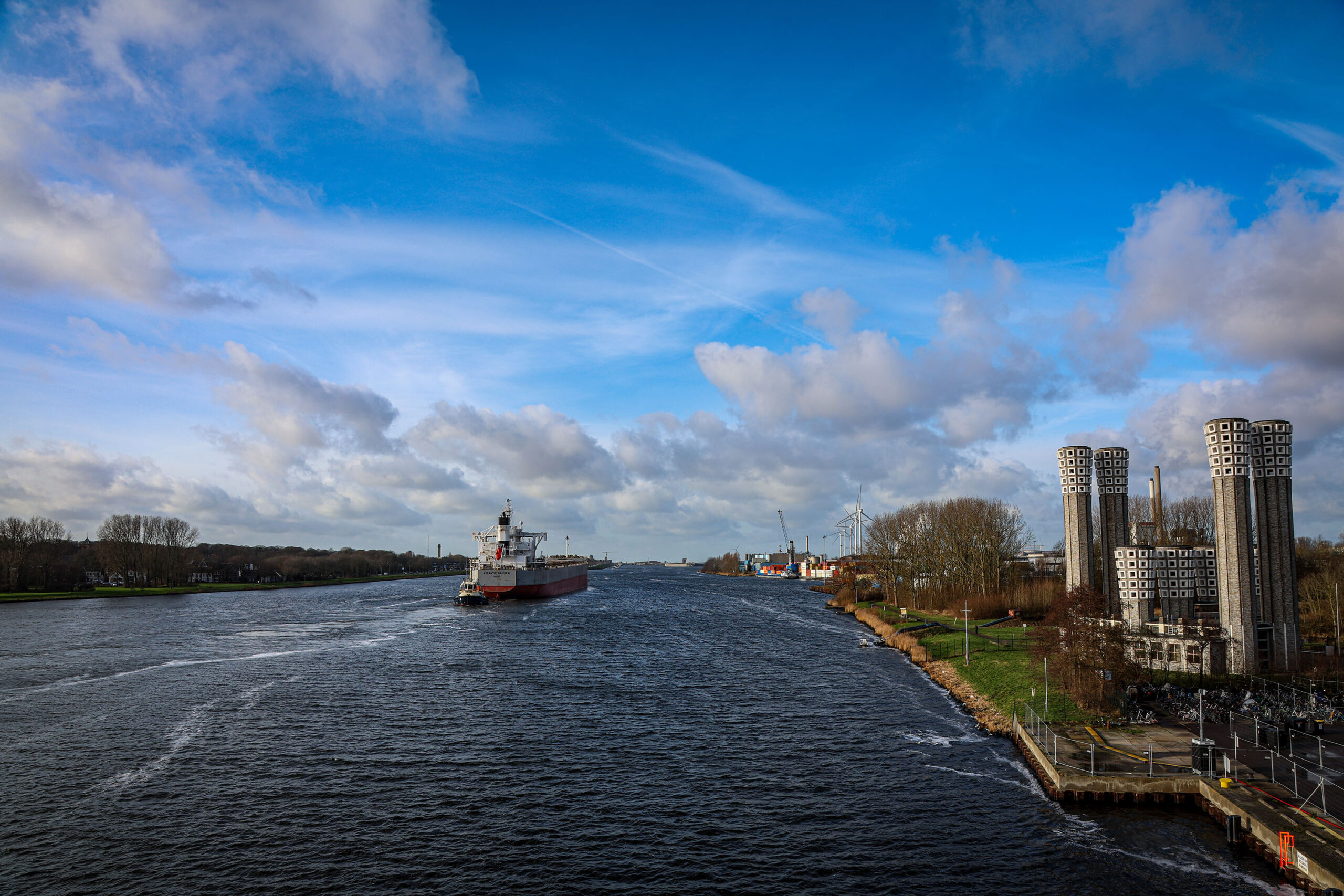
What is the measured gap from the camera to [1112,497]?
2416 inches

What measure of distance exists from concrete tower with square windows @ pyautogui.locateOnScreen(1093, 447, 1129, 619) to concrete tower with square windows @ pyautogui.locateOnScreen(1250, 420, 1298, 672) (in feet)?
41.3

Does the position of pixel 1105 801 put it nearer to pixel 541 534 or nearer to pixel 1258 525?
pixel 1258 525

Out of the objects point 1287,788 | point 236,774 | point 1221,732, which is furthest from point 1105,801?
point 236,774

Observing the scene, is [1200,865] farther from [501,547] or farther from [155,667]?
[501,547]

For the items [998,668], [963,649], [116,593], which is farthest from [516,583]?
[116,593]

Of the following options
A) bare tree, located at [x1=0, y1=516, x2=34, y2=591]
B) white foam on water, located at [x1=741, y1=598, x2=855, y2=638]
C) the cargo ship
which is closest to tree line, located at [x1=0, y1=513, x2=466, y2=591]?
bare tree, located at [x1=0, y1=516, x2=34, y2=591]

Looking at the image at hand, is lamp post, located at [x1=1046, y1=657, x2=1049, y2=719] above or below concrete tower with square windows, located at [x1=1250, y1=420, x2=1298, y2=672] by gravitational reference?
below

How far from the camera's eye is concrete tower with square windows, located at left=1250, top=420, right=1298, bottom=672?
150 feet

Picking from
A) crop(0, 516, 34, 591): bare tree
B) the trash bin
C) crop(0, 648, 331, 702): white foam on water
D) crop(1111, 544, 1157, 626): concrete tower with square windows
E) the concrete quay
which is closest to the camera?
the concrete quay

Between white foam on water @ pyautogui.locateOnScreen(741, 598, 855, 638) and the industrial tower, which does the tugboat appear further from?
the industrial tower

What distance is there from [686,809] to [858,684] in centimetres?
2892

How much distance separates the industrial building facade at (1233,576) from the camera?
45.0 metres

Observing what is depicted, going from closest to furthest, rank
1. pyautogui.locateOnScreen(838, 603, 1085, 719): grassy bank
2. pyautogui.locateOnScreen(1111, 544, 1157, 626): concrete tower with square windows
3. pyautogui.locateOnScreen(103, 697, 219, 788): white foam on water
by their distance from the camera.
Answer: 1. pyautogui.locateOnScreen(103, 697, 219, 788): white foam on water
2. pyautogui.locateOnScreen(838, 603, 1085, 719): grassy bank
3. pyautogui.locateOnScreen(1111, 544, 1157, 626): concrete tower with square windows

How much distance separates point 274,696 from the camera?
162ft
